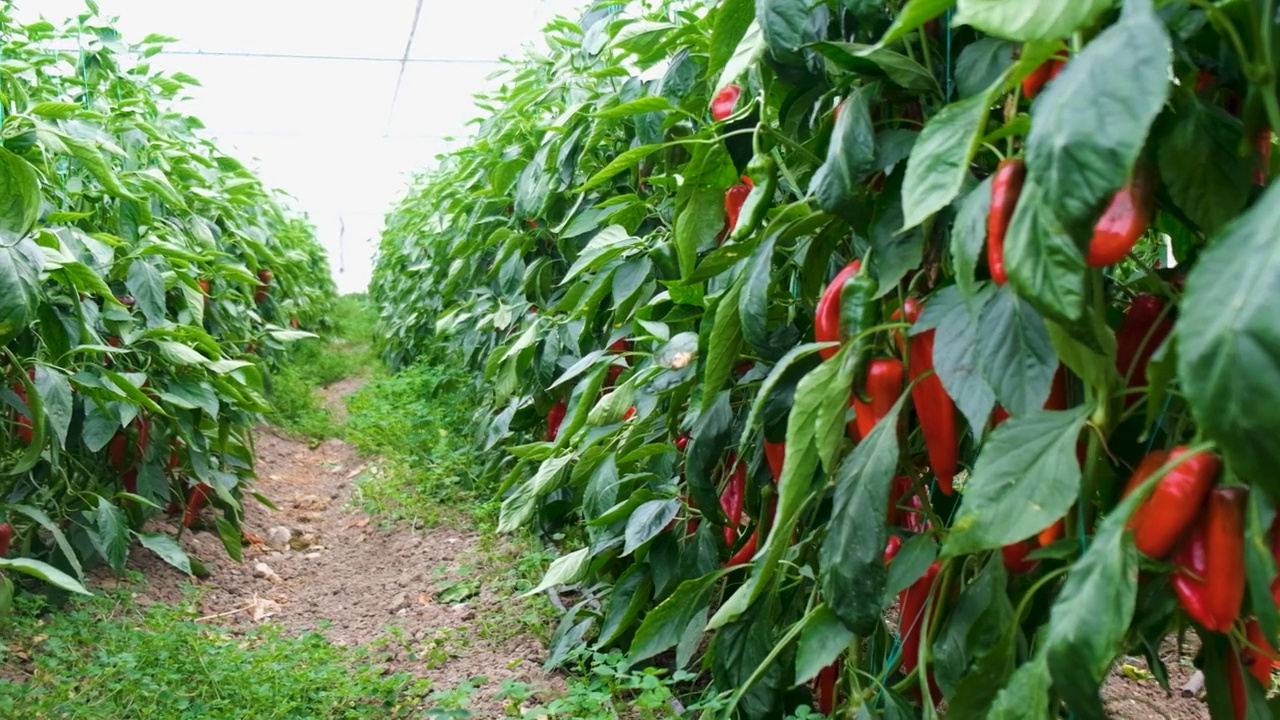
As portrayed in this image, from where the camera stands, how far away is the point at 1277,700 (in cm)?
78

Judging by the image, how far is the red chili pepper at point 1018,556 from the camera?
0.76 metres

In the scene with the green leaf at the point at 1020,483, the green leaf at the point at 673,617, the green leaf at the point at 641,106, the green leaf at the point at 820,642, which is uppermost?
the green leaf at the point at 641,106

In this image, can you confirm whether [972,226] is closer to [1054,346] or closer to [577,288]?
[1054,346]

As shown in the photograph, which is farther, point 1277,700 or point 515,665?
point 515,665

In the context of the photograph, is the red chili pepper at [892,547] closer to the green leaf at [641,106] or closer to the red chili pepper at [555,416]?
the green leaf at [641,106]

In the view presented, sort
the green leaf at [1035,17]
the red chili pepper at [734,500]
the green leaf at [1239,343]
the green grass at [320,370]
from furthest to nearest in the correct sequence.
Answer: the green grass at [320,370]
the red chili pepper at [734,500]
the green leaf at [1035,17]
the green leaf at [1239,343]

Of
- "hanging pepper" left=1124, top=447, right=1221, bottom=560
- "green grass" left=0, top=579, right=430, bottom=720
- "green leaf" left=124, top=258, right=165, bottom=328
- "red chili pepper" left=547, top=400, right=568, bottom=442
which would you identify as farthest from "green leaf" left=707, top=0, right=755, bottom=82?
"green leaf" left=124, top=258, right=165, bottom=328

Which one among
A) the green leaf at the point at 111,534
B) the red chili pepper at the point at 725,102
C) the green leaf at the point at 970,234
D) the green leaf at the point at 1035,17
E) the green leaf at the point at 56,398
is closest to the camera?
the green leaf at the point at 1035,17

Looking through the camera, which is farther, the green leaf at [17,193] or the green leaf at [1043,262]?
the green leaf at [17,193]

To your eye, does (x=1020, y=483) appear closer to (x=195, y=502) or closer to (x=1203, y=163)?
(x=1203, y=163)

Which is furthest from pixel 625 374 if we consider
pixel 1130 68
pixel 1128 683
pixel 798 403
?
pixel 1130 68

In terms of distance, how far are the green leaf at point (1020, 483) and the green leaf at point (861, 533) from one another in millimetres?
138

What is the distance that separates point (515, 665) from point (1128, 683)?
3.42 feet

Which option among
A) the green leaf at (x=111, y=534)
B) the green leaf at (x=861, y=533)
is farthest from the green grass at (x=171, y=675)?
the green leaf at (x=861, y=533)
